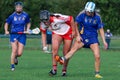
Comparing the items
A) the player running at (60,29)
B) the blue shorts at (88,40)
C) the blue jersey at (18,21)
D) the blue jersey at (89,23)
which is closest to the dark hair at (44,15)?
the player running at (60,29)

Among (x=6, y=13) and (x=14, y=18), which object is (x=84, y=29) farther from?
(x=6, y=13)

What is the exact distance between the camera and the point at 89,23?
540 inches

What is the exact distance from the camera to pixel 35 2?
64.6m

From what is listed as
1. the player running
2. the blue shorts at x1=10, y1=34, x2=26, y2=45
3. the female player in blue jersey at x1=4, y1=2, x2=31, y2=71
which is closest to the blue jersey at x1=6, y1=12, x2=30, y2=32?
the female player in blue jersey at x1=4, y1=2, x2=31, y2=71

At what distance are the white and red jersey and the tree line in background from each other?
4593cm

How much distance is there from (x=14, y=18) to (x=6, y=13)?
46.2 meters

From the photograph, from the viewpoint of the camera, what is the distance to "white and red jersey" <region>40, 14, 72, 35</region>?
14.1 m

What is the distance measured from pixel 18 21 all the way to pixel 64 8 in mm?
49367

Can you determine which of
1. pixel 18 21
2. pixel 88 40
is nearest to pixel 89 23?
pixel 88 40

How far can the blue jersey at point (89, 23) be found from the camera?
44.8 feet

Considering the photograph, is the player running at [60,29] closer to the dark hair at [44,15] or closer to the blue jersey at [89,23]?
the dark hair at [44,15]

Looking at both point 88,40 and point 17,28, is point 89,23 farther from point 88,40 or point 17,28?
point 17,28

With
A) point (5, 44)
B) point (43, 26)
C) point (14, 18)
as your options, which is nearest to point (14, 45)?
point (14, 18)

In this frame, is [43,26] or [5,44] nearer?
[43,26]
